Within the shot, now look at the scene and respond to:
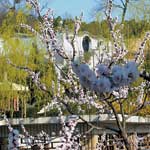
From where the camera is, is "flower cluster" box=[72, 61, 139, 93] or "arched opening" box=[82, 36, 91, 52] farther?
"arched opening" box=[82, 36, 91, 52]

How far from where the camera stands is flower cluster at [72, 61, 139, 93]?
2150mm

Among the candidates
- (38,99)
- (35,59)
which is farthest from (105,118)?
(35,59)

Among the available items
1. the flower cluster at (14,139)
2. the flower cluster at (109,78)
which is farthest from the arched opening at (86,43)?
the flower cluster at (109,78)

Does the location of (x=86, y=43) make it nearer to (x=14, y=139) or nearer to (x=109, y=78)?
(x=14, y=139)

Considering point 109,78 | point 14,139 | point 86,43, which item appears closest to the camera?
point 109,78

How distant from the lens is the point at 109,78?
219 centimetres

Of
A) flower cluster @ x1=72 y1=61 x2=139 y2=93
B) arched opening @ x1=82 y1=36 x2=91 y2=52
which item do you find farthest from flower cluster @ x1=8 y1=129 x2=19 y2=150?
arched opening @ x1=82 y1=36 x2=91 y2=52

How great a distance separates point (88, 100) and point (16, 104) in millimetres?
13798

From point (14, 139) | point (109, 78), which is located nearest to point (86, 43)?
point (14, 139)

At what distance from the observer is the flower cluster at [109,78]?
2.15 m

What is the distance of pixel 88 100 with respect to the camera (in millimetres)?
6938

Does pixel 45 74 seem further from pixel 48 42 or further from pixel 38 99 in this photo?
pixel 48 42

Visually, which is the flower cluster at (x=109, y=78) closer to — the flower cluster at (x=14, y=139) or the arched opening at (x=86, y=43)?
the flower cluster at (x=14, y=139)

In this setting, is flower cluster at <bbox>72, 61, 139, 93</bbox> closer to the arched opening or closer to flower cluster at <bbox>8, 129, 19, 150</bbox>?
flower cluster at <bbox>8, 129, 19, 150</bbox>
